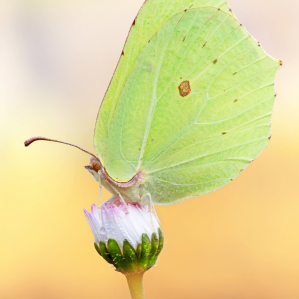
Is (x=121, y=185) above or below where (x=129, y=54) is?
below

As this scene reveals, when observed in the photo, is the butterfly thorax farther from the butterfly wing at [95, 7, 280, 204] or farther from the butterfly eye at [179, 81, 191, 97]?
the butterfly eye at [179, 81, 191, 97]

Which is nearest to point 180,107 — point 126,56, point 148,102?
point 148,102

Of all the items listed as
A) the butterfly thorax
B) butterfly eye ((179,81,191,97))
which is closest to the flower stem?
the butterfly thorax

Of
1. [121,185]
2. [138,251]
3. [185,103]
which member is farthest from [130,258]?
[185,103]

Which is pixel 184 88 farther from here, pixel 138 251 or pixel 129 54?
pixel 138 251

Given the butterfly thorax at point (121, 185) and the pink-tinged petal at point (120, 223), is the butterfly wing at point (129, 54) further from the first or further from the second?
the pink-tinged petal at point (120, 223)

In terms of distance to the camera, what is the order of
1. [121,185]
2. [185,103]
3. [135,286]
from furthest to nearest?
[185,103]
[121,185]
[135,286]
